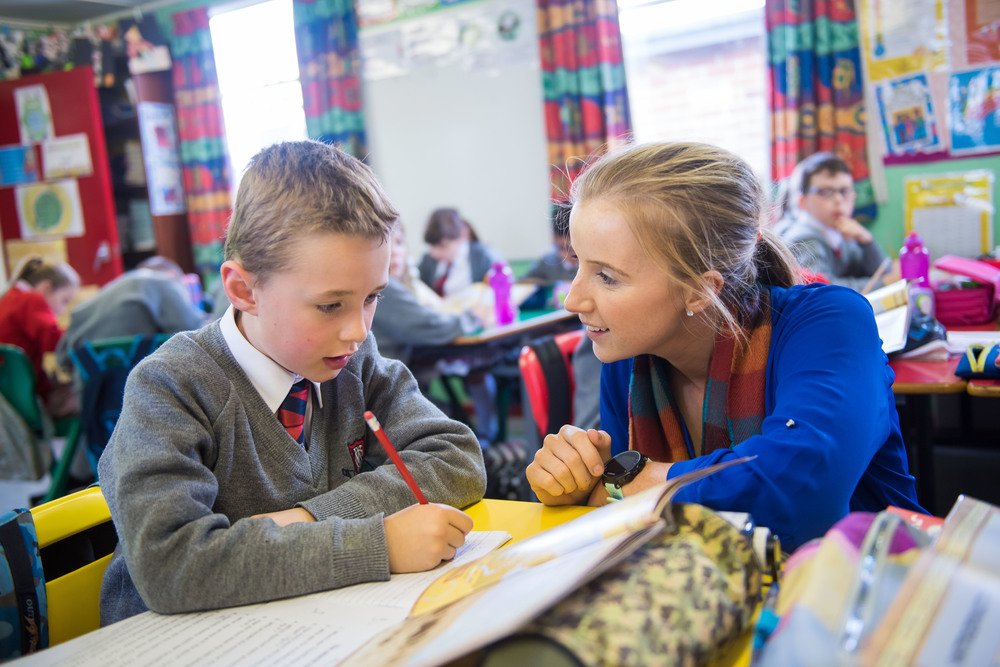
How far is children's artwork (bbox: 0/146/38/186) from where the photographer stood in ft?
21.5

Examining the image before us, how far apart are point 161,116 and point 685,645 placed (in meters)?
6.78

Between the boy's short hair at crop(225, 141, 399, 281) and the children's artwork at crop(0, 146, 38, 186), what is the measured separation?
6.45m

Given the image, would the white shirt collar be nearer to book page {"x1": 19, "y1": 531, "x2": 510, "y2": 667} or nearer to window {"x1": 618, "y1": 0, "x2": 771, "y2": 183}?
book page {"x1": 19, "y1": 531, "x2": 510, "y2": 667}

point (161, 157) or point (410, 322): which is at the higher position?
point (161, 157)

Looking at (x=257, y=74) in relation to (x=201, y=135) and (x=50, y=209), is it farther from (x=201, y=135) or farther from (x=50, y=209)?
(x=50, y=209)

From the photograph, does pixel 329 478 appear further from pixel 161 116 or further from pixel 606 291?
pixel 161 116

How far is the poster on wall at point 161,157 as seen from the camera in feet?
21.0

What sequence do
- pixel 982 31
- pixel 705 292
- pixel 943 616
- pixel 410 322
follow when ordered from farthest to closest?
pixel 982 31 → pixel 410 322 → pixel 705 292 → pixel 943 616

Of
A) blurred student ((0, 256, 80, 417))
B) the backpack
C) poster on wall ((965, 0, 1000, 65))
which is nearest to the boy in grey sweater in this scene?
the backpack

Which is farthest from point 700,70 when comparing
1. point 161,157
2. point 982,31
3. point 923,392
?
point 161,157

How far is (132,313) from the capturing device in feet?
11.9

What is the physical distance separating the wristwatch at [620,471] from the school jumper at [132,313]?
2962 millimetres

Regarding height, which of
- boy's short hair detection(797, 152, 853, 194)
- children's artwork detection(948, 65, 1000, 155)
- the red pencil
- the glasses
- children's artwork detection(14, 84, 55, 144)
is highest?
children's artwork detection(14, 84, 55, 144)

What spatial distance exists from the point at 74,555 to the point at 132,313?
276cm
